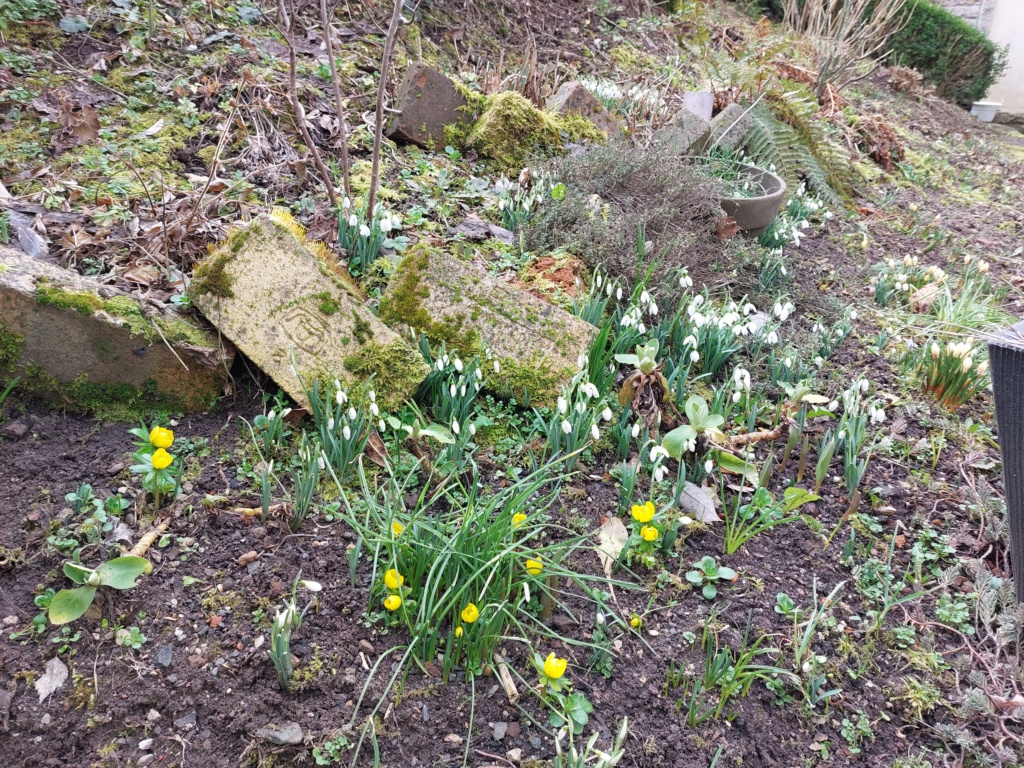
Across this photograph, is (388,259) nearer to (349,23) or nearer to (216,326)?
(216,326)

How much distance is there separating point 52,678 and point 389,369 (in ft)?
4.45

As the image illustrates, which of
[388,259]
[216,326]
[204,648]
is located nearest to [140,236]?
[216,326]

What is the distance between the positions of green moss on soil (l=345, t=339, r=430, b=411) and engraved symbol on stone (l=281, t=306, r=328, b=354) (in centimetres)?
13

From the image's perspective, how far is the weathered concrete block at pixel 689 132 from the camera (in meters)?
5.00

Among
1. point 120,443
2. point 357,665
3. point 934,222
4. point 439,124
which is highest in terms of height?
point 934,222

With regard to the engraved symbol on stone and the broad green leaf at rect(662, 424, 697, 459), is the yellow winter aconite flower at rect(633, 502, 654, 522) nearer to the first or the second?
the broad green leaf at rect(662, 424, 697, 459)

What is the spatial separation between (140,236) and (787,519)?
285 centimetres

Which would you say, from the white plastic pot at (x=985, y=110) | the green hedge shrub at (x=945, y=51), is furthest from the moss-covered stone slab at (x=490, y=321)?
the white plastic pot at (x=985, y=110)

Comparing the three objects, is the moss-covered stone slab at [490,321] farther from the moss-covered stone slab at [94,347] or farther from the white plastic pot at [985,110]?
the white plastic pot at [985,110]

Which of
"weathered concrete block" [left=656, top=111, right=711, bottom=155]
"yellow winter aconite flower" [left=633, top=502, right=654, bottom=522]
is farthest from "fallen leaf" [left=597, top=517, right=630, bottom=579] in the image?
"weathered concrete block" [left=656, top=111, right=711, bottom=155]

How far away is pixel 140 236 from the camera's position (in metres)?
2.98

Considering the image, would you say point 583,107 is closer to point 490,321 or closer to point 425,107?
point 425,107

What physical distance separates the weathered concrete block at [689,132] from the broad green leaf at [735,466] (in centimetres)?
289

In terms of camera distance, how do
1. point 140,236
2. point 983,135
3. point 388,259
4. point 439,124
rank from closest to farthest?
point 140,236 < point 388,259 < point 439,124 < point 983,135
